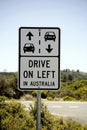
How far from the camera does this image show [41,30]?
16.4ft

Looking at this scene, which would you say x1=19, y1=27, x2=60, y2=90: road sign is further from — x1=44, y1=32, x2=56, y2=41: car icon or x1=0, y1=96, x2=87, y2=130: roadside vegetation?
x1=0, y1=96, x2=87, y2=130: roadside vegetation

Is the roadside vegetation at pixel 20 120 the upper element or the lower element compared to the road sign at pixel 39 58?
lower

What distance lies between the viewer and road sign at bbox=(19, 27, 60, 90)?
4949 mm

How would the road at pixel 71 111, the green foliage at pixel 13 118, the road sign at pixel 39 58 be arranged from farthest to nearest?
the road at pixel 71 111 < the green foliage at pixel 13 118 < the road sign at pixel 39 58

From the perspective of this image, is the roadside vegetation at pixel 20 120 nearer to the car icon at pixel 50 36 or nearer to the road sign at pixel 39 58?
the road sign at pixel 39 58

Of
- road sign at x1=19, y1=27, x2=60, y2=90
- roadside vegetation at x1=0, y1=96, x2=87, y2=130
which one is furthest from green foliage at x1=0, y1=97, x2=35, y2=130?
A: road sign at x1=19, y1=27, x2=60, y2=90

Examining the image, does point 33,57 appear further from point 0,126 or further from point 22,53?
point 0,126

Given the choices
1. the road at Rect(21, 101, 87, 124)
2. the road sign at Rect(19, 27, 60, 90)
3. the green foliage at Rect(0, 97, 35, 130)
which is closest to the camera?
the road sign at Rect(19, 27, 60, 90)

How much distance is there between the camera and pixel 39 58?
16.3 feet

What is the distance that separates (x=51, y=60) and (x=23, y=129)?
520cm

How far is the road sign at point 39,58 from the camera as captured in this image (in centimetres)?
495

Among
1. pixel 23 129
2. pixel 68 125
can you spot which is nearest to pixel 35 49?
pixel 23 129

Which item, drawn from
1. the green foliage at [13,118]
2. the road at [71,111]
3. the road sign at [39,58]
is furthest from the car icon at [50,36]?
the road at [71,111]

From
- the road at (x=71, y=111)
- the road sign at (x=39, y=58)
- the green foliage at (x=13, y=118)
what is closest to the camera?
the road sign at (x=39, y=58)
